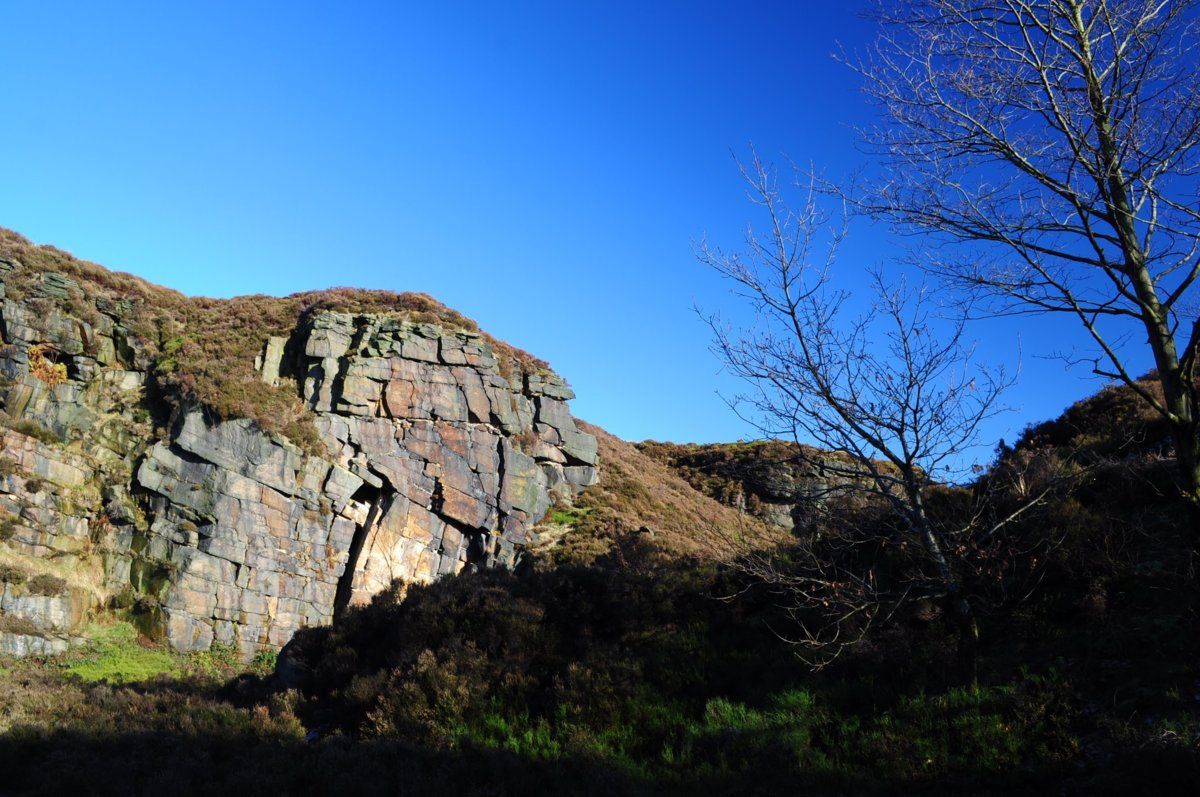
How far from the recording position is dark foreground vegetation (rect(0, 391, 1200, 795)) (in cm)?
641

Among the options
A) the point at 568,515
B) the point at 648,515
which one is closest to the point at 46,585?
the point at 568,515

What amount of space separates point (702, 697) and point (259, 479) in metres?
19.2

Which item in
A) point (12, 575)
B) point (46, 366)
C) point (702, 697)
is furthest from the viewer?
point (46, 366)

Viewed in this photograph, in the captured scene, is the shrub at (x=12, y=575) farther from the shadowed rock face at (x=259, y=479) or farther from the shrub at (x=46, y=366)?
the shrub at (x=46, y=366)

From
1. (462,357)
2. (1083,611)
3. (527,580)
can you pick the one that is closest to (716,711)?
Answer: (1083,611)

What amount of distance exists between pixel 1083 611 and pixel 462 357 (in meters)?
24.4

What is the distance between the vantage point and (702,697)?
8609mm

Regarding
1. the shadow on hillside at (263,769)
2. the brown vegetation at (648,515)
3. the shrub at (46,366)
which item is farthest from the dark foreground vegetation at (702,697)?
the shrub at (46,366)

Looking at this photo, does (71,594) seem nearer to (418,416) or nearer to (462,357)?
(418,416)

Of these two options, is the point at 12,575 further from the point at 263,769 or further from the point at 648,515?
the point at 648,515

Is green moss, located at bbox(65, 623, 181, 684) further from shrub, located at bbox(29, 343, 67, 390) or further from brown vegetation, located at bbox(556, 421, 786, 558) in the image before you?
brown vegetation, located at bbox(556, 421, 786, 558)

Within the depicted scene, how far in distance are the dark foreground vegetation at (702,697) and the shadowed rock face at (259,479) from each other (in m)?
10.0

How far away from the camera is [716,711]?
26.2 ft

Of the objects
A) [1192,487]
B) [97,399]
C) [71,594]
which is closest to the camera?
[1192,487]
